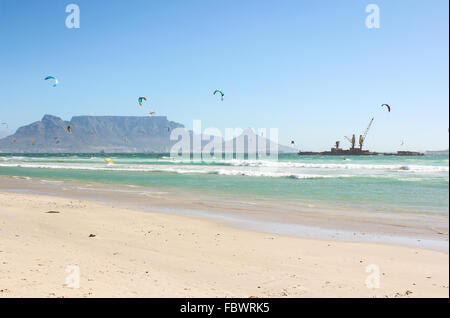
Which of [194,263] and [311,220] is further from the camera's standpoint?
[311,220]

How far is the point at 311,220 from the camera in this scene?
975cm

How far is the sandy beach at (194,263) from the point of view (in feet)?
14.3

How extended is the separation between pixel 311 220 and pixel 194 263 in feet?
16.4

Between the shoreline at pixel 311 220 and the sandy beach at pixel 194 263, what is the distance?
69 centimetres

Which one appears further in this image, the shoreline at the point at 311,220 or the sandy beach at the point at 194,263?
the shoreline at the point at 311,220

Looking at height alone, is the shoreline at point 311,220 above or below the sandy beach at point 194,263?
below

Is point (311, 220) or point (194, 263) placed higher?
point (194, 263)

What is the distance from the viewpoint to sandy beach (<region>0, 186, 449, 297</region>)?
436cm

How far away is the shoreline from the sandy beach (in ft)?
2.25

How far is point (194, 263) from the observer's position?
18.2 feet
